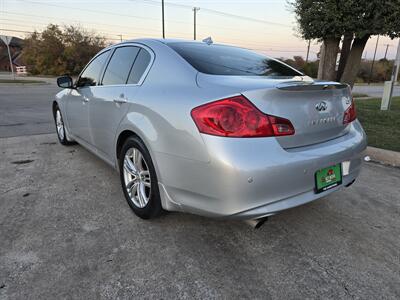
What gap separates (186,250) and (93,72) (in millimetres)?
2521

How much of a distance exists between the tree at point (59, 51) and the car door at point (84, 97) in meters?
36.9

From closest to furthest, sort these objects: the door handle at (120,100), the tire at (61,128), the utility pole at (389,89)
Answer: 1. the door handle at (120,100)
2. the tire at (61,128)
3. the utility pole at (389,89)

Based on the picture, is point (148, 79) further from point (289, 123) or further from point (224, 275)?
point (224, 275)

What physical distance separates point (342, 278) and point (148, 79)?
2015mm

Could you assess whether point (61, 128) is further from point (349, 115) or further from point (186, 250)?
point (349, 115)

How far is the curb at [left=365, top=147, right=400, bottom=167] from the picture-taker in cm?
435

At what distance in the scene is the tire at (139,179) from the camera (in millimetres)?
2395

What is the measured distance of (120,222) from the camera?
8.69ft

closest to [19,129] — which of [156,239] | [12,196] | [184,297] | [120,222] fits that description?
[12,196]

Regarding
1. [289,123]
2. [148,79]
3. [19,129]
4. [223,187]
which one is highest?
[148,79]

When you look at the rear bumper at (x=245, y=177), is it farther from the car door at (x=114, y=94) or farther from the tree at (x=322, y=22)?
the tree at (x=322, y=22)

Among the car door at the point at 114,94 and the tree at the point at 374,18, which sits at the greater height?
the tree at the point at 374,18

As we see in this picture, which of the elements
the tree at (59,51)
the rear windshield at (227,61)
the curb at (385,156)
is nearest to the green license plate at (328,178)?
the rear windshield at (227,61)

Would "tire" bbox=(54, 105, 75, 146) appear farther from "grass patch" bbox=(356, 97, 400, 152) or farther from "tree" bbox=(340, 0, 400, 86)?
"tree" bbox=(340, 0, 400, 86)
